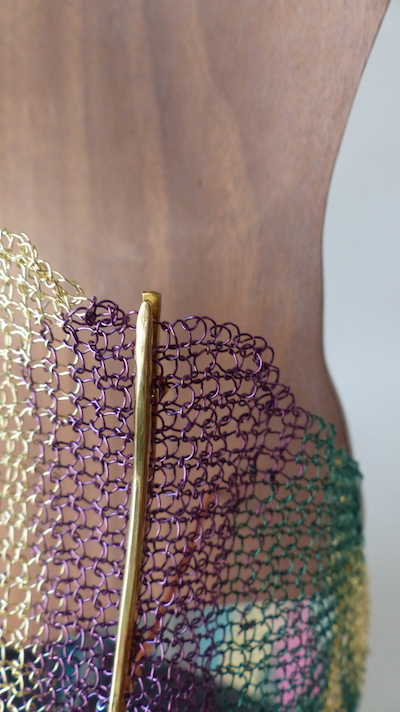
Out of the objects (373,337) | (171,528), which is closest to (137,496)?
(171,528)

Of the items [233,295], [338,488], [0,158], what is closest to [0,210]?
[0,158]

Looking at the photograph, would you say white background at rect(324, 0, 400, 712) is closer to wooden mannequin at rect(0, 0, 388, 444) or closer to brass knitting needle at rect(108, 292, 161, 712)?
wooden mannequin at rect(0, 0, 388, 444)

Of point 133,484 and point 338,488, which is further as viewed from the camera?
point 338,488

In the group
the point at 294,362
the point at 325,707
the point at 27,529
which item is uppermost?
→ the point at 294,362

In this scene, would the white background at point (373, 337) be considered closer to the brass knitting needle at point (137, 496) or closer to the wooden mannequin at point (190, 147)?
the wooden mannequin at point (190, 147)

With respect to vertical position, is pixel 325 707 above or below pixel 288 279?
below

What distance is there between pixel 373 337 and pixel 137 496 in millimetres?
242

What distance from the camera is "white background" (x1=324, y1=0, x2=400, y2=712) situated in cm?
43

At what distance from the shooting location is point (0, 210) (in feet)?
1.57

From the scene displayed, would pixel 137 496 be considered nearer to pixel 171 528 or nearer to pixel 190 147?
pixel 171 528

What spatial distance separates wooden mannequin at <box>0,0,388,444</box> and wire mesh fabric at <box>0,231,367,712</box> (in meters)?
0.05

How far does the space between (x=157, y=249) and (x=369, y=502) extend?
0.81ft

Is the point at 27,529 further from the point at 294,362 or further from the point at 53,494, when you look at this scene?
the point at 294,362

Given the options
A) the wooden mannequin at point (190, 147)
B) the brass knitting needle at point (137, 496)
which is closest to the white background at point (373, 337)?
the wooden mannequin at point (190, 147)
